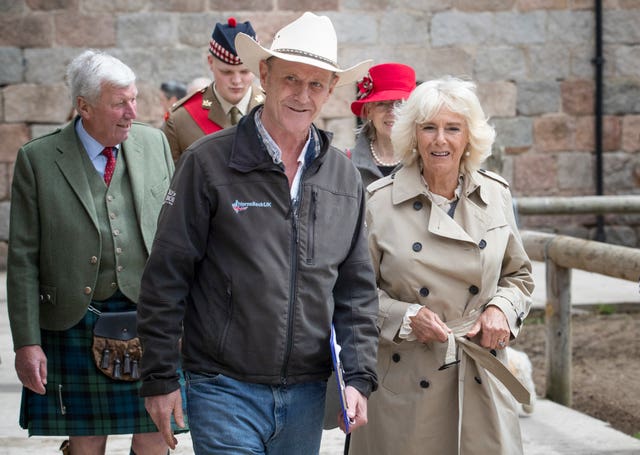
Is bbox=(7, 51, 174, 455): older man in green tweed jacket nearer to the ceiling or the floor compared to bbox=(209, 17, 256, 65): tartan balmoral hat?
nearer to the floor

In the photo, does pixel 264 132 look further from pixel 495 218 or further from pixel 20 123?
pixel 20 123

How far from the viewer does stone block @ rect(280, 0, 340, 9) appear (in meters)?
11.1

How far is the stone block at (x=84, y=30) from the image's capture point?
35.4 ft

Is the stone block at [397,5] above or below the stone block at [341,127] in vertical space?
above

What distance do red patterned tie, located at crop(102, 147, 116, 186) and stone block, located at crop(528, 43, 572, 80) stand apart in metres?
8.25

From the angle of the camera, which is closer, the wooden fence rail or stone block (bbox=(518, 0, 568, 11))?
the wooden fence rail

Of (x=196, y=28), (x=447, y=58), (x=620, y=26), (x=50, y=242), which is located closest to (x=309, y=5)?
(x=196, y=28)

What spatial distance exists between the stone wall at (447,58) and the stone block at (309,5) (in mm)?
10

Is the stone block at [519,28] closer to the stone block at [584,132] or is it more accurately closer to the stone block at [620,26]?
the stone block at [620,26]

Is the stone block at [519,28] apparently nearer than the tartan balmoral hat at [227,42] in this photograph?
No

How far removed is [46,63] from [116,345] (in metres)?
7.41

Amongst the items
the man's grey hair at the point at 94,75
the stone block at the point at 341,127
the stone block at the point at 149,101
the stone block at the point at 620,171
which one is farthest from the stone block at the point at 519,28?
the man's grey hair at the point at 94,75

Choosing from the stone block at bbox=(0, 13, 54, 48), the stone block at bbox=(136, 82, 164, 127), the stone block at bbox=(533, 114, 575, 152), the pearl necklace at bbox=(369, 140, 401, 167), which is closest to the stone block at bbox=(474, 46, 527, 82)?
the stone block at bbox=(533, 114, 575, 152)

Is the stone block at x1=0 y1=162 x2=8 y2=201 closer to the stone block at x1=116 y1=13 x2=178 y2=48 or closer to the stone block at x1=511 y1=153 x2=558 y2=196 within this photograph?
the stone block at x1=116 y1=13 x2=178 y2=48
